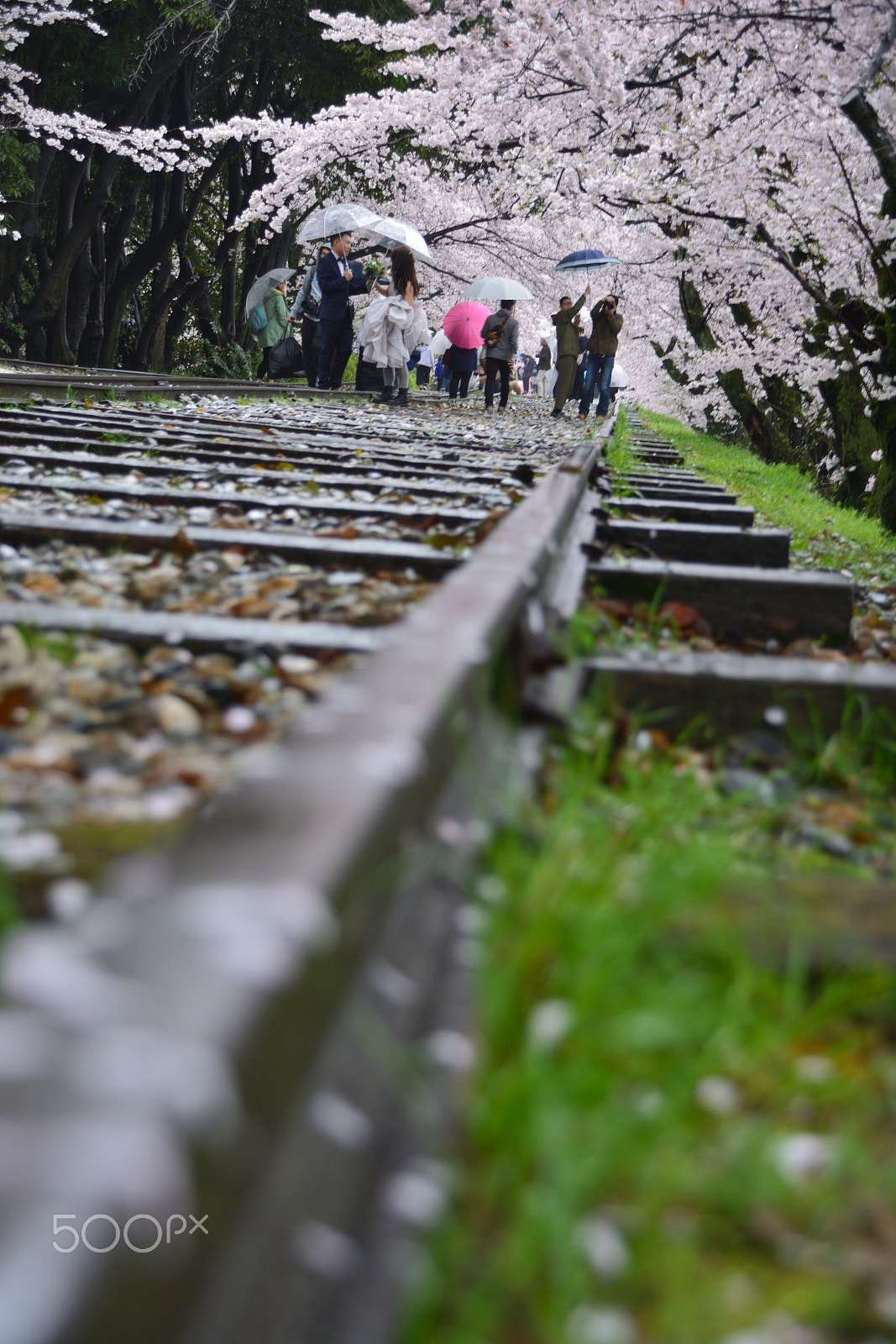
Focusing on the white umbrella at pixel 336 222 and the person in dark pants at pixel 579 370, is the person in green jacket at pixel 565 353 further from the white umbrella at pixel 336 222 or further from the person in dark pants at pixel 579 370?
the white umbrella at pixel 336 222

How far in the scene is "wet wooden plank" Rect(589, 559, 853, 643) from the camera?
10.9 feet

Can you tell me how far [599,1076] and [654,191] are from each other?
1638 centimetres

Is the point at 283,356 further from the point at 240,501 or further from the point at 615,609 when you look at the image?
the point at 615,609

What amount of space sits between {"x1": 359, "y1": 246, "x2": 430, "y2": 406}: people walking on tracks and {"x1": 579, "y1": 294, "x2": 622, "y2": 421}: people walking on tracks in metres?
3.83

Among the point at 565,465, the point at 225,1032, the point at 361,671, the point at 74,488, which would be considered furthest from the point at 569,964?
the point at 565,465

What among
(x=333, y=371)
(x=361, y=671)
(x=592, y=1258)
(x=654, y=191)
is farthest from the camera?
(x=333, y=371)

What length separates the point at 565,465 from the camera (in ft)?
17.9

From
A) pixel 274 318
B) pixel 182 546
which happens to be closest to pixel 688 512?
pixel 182 546

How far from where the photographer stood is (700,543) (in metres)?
4.33

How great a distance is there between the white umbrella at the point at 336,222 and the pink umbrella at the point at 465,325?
4.01 metres

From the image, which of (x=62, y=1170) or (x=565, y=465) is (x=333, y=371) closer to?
(x=565, y=465)

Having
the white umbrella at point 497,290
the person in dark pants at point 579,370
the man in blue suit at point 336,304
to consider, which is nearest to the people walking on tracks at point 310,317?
the man in blue suit at point 336,304
